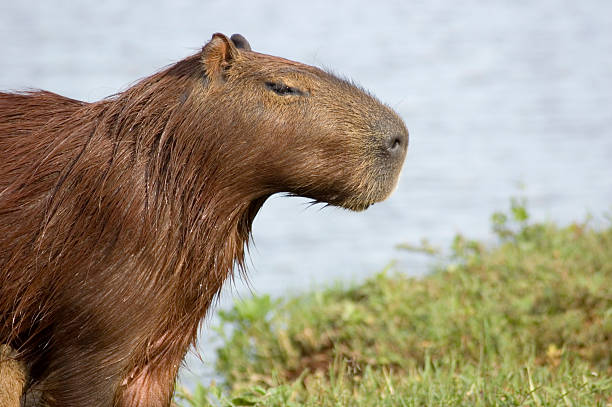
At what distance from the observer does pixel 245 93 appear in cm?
292

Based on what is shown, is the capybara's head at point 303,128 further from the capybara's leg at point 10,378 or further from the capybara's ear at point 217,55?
the capybara's leg at point 10,378

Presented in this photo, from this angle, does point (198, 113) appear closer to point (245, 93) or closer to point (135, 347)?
point (245, 93)

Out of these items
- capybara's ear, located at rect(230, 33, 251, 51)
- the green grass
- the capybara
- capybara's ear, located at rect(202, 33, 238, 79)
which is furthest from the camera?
the green grass

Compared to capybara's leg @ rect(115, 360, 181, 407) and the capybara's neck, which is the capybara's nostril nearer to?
the capybara's neck

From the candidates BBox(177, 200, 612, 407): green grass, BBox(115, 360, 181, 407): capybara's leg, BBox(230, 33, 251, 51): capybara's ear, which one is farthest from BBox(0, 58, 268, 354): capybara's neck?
BBox(177, 200, 612, 407): green grass

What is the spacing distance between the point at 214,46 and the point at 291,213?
551cm

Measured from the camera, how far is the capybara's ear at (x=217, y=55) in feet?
9.59

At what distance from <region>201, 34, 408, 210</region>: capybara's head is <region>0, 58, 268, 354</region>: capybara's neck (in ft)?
0.18

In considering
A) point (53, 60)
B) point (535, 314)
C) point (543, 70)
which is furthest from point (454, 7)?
point (535, 314)

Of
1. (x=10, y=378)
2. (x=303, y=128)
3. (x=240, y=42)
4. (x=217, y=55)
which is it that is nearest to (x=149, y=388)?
(x=10, y=378)

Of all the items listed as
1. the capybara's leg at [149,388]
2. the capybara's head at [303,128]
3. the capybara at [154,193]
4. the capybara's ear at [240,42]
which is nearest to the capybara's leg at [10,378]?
the capybara at [154,193]

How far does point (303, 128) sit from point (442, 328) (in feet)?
7.14

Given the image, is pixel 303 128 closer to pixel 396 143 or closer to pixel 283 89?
pixel 283 89

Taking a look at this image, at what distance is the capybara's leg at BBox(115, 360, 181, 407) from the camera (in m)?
2.95
